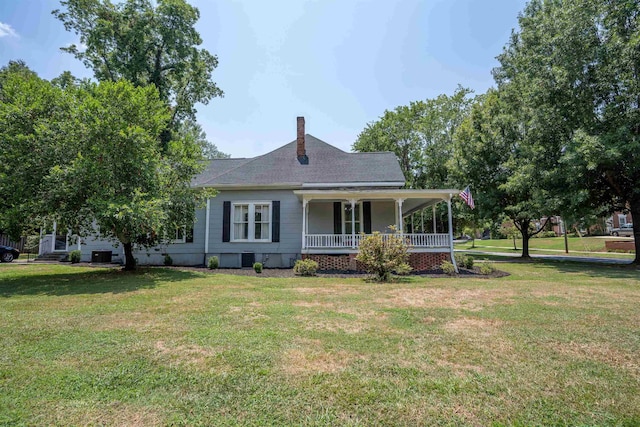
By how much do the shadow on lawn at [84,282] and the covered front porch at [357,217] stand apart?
5.80 metres

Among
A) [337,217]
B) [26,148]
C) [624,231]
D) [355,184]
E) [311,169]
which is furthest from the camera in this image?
[624,231]

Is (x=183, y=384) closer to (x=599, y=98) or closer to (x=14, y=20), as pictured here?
(x=14, y=20)

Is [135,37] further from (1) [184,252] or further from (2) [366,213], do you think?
(2) [366,213]

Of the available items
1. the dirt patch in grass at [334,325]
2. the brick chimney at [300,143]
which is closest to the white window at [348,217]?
the brick chimney at [300,143]

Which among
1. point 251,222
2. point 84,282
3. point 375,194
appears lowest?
point 84,282

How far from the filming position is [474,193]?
22.7 metres

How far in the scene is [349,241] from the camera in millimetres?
14508

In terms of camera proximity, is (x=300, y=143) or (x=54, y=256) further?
(x=300, y=143)

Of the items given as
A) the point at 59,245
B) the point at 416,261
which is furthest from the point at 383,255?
the point at 59,245

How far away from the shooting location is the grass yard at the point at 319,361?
2.86m

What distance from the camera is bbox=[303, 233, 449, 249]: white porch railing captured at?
13.9 meters

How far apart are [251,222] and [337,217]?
Answer: 13.6 feet

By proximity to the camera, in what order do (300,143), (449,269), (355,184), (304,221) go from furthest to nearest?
1. (300,143)
2. (355,184)
3. (304,221)
4. (449,269)

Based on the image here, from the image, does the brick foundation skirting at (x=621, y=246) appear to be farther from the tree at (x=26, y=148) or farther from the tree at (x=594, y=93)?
the tree at (x=26, y=148)
